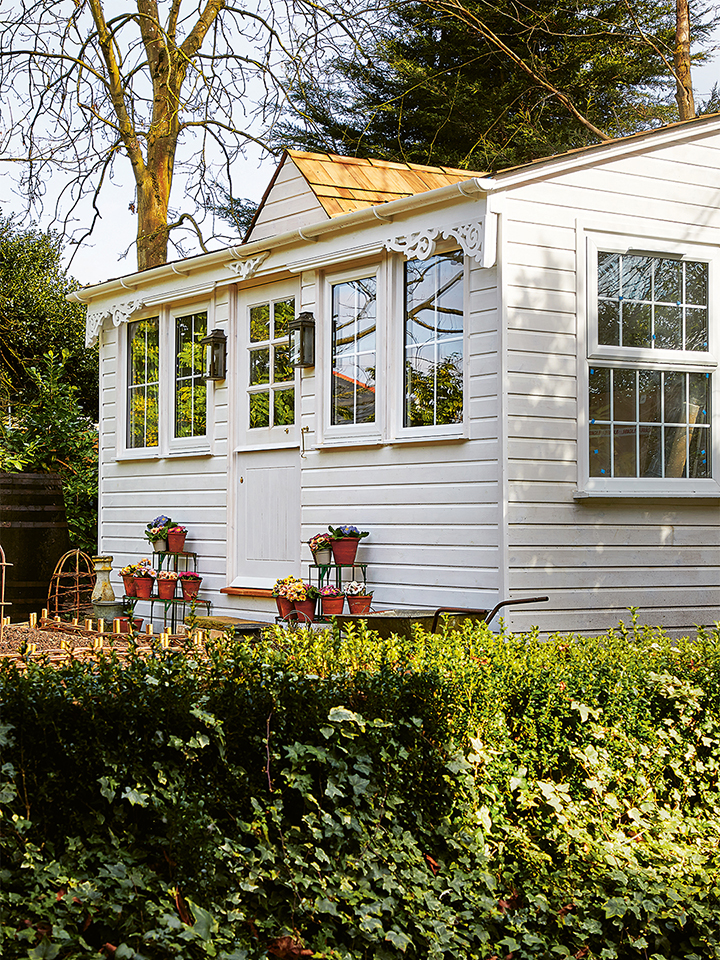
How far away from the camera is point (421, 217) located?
727cm

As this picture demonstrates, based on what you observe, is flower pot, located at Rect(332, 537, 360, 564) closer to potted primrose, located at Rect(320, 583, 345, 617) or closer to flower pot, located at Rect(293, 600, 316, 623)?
potted primrose, located at Rect(320, 583, 345, 617)

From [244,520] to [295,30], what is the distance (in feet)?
14.5

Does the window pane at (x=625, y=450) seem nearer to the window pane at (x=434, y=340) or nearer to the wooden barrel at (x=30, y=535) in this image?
the window pane at (x=434, y=340)

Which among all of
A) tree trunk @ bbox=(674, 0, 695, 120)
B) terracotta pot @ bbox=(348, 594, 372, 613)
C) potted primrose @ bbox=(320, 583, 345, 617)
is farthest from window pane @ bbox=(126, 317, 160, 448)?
tree trunk @ bbox=(674, 0, 695, 120)

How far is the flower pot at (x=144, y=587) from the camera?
31.9ft

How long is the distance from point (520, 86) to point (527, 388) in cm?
1184

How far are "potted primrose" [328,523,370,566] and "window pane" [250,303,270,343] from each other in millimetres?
2295

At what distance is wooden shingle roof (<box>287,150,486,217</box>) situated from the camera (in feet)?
29.1

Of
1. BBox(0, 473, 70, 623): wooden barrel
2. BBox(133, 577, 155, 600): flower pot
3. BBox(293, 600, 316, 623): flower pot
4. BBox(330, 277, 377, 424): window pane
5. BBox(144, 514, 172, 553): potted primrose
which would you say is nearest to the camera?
BBox(293, 600, 316, 623): flower pot

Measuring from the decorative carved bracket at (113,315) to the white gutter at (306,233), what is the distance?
6.8 inches

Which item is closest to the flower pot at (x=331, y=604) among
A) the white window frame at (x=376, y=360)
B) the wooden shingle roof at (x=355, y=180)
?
the white window frame at (x=376, y=360)

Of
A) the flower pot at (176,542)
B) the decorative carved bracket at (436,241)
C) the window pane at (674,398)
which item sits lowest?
the flower pot at (176,542)

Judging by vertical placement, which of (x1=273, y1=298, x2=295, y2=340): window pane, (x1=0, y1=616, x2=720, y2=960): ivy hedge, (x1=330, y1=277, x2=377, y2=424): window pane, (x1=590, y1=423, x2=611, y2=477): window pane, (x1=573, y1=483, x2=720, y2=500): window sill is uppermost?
(x1=273, y1=298, x2=295, y2=340): window pane

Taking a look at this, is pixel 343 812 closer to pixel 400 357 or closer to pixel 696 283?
pixel 400 357
